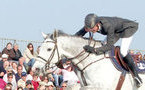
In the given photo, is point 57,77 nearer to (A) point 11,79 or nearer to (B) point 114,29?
(A) point 11,79

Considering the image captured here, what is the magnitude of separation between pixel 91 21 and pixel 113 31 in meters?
0.55

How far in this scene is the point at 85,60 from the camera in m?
9.76

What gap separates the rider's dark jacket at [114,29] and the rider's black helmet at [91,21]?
0.13 meters

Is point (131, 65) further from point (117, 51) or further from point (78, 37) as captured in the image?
point (78, 37)

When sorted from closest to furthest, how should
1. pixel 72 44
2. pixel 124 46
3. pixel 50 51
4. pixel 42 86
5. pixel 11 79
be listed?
pixel 50 51, pixel 72 44, pixel 124 46, pixel 11 79, pixel 42 86

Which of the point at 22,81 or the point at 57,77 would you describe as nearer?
the point at 22,81

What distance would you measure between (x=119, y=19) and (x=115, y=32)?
33cm

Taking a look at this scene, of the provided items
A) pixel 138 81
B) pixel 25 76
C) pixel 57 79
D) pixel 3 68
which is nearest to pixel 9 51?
pixel 3 68

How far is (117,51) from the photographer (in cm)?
997

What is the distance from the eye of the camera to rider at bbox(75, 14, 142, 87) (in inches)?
376

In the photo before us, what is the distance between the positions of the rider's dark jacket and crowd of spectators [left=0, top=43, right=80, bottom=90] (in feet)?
6.75

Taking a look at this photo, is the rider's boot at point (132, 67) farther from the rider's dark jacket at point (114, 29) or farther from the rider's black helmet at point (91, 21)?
the rider's black helmet at point (91, 21)

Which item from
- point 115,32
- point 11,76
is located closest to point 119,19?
point 115,32

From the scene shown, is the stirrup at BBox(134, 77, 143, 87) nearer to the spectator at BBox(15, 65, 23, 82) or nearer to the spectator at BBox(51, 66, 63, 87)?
the spectator at BBox(15, 65, 23, 82)
